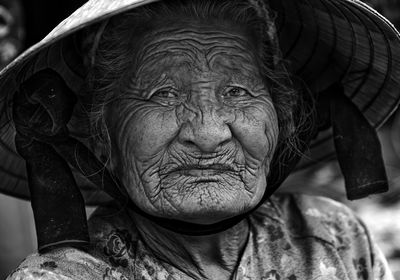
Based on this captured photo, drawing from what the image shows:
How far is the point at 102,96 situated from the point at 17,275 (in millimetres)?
525

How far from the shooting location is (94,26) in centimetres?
230

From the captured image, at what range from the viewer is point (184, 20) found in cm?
226

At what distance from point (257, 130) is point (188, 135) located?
20cm

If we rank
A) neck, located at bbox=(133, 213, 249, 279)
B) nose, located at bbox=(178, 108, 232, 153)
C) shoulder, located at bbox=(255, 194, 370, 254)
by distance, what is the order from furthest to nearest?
shoulder, located at bbox=(255, 194, 370, 254), neck, located at bbox=(133, 213, 249, 279), nose, located at bbox=(178, 108, 232, 153)

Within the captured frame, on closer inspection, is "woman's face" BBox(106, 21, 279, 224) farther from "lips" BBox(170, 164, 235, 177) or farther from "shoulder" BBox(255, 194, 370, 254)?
"shoulder" BBox(255, 194, 370, 254)

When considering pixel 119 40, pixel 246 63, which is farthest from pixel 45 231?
pixel 246 63

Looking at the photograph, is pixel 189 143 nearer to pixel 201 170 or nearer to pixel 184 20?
pixel 201 170

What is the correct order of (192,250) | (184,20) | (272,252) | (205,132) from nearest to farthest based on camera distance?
(205,132), (184,20), (192,250), (272,252)

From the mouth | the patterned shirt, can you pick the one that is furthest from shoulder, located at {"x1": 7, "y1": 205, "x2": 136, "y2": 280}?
the mouth

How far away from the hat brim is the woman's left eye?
1.11ft

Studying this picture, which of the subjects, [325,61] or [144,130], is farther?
[325,61]

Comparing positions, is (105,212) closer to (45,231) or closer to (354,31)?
(45,231)

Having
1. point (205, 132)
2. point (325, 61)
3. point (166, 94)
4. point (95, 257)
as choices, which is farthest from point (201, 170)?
point (325, 61)

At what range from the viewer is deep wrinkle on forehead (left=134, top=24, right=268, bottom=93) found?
2.24m
